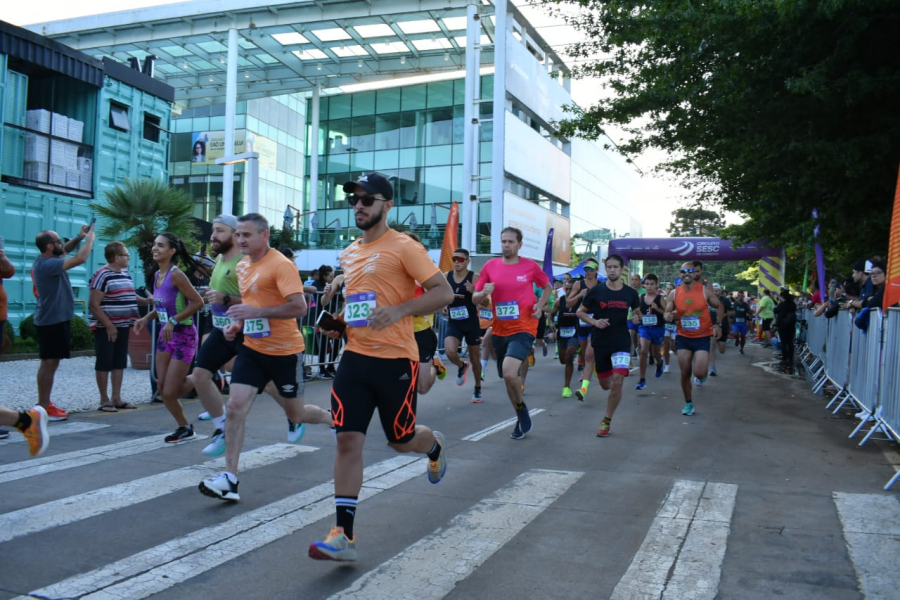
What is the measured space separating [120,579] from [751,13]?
9990 mm

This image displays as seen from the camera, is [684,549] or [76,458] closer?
[684,549]

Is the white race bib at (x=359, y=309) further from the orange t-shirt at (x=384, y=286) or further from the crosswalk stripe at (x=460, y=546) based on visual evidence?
the crosswalk stripe at (x=460, y=546)

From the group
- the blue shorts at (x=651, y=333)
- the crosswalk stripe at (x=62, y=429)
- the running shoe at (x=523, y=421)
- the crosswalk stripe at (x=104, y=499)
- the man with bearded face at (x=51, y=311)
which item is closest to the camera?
the crosswalk stripe at (x=104, y=499)

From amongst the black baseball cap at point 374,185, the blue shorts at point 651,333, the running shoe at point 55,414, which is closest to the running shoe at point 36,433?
the black baseball cap at point 374,185

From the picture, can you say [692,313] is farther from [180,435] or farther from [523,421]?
[180,435]

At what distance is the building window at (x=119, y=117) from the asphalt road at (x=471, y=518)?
14408 millimetres

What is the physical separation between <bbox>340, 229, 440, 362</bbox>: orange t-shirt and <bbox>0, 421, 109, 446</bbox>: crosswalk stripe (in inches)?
176

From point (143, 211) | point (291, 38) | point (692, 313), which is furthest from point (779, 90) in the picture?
point (291, 38)

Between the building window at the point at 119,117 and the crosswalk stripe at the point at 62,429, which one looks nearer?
the crosswalk stripe at the point at 62,429

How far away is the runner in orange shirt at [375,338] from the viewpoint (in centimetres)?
404

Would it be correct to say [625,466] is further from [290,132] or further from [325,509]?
[290,132]

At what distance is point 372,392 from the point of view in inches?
164

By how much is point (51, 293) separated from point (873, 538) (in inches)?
301

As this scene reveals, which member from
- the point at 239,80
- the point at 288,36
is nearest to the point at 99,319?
the point at 288,36
